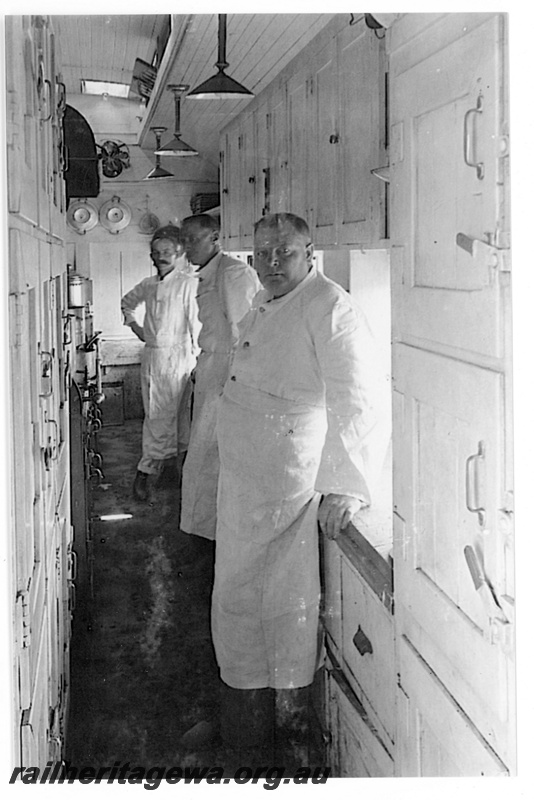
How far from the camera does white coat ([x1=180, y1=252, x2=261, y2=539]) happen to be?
1894 mm

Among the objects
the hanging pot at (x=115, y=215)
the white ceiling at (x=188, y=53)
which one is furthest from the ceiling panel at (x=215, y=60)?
the hanging pot at (x=115, y=215)

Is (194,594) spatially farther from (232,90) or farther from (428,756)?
(232,90)

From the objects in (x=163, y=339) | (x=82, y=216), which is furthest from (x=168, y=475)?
(x=82, y=216)

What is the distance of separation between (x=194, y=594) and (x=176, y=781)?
1.92ft

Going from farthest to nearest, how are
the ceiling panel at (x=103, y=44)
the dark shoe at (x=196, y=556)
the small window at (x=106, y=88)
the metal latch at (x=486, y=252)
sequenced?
the dark shoe at (x=196, y=556) → the small window at (x=106, y=88) → the ceiling panel at (x=103, y=44) → the metal latch at (x=486, y=252)

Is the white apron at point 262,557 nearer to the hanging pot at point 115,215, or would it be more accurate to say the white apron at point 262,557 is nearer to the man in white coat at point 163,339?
the man in white coat at point 163,339

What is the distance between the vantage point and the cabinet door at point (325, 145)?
1.85 m

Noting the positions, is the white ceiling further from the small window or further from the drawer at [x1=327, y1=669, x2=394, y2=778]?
the drawer at [x1=327, y1=669, x2=394, y2=778]

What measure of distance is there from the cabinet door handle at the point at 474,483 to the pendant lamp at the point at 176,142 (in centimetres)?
101

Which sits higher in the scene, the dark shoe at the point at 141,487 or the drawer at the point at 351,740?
the dark shoe at the point at 141,487

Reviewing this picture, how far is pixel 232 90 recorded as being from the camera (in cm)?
178

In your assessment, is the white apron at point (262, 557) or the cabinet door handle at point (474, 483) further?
the white apron at point (262, 557)

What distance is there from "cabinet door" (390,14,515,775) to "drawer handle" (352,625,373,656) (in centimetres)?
17

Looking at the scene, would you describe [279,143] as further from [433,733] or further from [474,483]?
[433,733]
